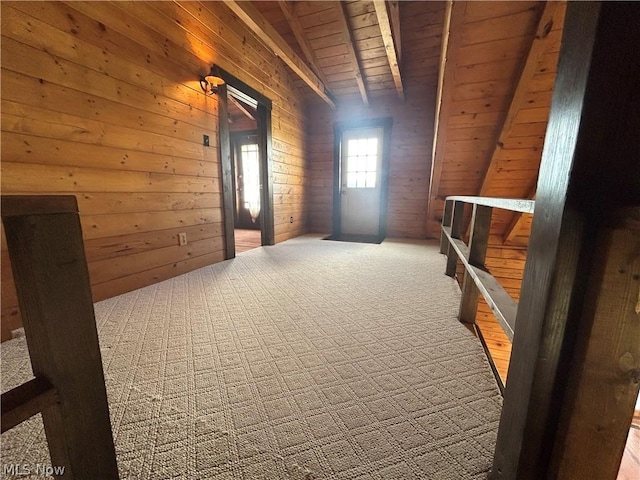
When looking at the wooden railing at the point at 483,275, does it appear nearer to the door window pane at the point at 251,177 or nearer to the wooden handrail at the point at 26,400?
the wooden handrail at the point at 26,400

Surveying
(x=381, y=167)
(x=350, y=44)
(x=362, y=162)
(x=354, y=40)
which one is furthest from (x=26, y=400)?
(x=362, y=162)

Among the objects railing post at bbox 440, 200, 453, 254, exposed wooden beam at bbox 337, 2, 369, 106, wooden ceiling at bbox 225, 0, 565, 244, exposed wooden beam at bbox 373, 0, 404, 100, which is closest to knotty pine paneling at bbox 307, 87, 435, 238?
wooden ceiling at bbox 225, 0, 565, 244

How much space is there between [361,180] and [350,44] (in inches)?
79.5

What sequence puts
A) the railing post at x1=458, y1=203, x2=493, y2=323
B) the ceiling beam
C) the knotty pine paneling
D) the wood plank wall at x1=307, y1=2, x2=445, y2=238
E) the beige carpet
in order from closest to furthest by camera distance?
the beige carpet < the railing post at x1=458, y1=203, x2=493, y2=323 < the ceiling beam < the wood plank wall at x1=307, y1=2, x2=445, y2=238 < the knotty pine paneling

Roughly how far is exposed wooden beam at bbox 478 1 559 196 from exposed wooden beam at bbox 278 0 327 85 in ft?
7.55

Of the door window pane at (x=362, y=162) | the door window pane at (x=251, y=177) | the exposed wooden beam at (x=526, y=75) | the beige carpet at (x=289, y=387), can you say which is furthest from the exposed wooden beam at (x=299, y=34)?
the beige carpet at (x=289, y=387)

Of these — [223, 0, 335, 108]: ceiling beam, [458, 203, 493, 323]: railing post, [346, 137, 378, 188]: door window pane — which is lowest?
[458, 203, 493, 323]: railing post

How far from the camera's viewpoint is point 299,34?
120 inches

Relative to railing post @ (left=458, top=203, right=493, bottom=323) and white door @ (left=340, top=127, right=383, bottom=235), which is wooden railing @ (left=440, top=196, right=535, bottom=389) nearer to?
railing post @ (left=458, top=203, right=493, bottom=323)

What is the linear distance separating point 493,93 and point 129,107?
9.60 feet

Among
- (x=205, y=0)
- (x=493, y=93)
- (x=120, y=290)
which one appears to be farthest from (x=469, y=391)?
(x=205, y=0)

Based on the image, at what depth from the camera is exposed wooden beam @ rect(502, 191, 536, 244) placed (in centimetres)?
328

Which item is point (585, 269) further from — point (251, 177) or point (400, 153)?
point (251, 177)

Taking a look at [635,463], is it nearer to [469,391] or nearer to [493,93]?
[469,391]
